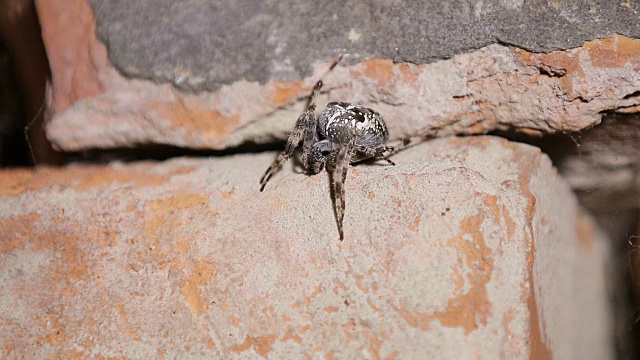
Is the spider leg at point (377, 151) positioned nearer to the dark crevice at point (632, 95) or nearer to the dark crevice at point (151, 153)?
the dark crevice at point (151, 153)

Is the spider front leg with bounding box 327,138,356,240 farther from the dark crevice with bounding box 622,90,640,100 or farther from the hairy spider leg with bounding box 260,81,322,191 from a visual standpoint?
the dark crevice with bounding box 622,90,640,100

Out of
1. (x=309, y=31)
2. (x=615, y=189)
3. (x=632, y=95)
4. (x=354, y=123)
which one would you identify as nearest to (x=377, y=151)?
(x=354, y=123)

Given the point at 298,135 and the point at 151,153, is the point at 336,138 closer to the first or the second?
the point at 298,135

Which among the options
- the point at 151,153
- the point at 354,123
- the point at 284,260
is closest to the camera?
the point at 284,260

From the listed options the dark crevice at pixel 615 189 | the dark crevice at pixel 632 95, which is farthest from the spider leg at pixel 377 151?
the dark crevice at pixel 632 95

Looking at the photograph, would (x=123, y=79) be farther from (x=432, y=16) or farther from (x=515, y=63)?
(x=515, y=63)

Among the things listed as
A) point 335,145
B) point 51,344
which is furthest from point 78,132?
point 335,145
